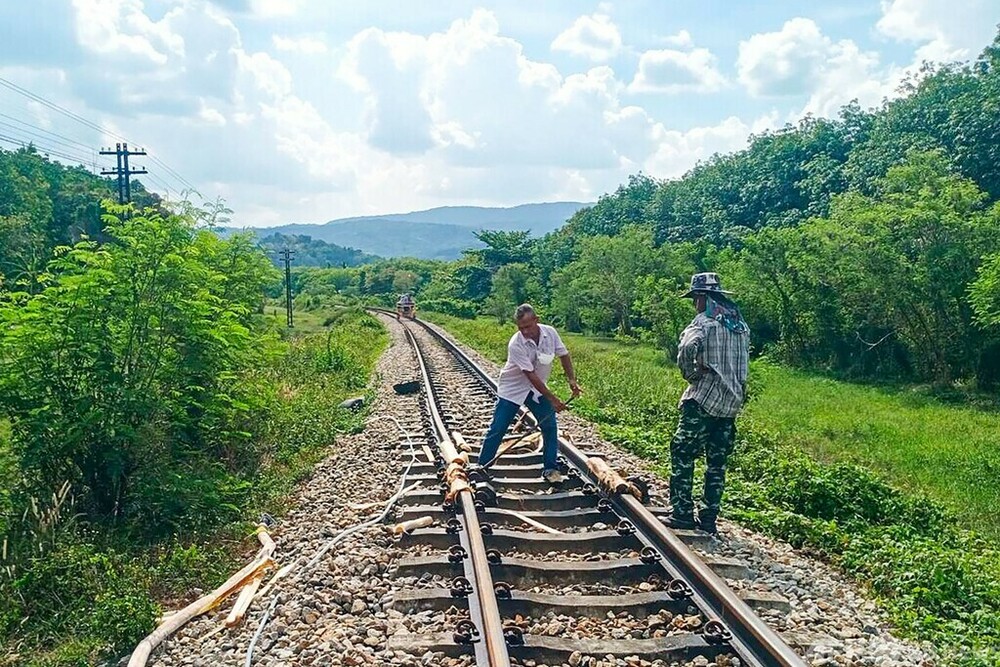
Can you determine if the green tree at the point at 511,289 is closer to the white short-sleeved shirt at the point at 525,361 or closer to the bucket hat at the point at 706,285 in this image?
the white short-sleeved shirt at the point at 525,361

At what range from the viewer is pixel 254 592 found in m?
5.29

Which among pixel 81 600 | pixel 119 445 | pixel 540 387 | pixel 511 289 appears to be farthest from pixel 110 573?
pixel 511 289

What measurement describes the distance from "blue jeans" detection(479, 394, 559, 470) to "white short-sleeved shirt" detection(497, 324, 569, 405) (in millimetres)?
79

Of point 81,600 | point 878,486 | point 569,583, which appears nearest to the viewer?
point 569,583

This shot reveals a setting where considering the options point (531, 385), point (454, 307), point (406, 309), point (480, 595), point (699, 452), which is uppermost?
point (454, 307)

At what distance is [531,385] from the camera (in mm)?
7258

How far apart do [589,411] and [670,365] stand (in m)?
12.5

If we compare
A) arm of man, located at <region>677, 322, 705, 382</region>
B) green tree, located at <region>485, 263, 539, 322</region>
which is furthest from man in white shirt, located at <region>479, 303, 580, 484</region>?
green tree, located at <region>485, 263, 539, 322</region>

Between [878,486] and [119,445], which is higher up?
[119,445]

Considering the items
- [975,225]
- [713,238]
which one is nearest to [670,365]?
[975,225]

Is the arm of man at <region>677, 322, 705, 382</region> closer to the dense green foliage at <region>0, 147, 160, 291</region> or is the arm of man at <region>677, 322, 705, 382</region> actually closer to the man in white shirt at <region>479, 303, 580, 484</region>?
the man in white shirt at <region>479, 303, 580, 484</region>

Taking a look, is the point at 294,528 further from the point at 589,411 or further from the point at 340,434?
the point at 589,411

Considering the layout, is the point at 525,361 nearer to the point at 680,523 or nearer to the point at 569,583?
the point at 680,523

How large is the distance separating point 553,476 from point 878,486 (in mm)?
3011
